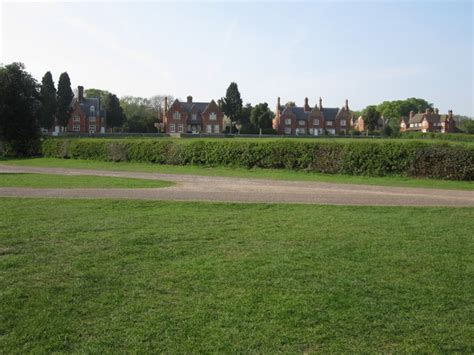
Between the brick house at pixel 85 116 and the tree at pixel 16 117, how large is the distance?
1481 inches

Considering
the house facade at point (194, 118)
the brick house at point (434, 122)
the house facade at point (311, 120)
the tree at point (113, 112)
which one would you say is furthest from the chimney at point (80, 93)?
the brick house at point (434, 122)

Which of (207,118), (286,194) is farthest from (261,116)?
(286,194)

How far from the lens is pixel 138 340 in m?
4.20

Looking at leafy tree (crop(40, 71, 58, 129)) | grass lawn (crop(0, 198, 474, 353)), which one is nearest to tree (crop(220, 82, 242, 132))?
leafy tree (crop(40, 71, 58, 129))

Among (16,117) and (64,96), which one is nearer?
(16,117)

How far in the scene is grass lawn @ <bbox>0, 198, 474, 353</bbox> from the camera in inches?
167

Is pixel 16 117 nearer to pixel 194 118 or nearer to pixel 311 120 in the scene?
pixel 194 118

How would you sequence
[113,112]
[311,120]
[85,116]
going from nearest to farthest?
[113,112], [85,116], [311,120]

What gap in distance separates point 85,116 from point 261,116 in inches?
1256

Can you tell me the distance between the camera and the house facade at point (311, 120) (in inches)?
3868

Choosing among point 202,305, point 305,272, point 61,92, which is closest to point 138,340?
point 202,305

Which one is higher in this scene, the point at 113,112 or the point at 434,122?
the point at 113,112

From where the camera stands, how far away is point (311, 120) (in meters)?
98.9

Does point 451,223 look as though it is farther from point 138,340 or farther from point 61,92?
point 61,92
